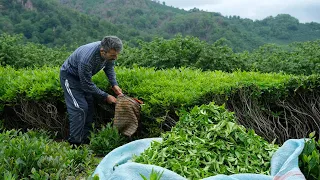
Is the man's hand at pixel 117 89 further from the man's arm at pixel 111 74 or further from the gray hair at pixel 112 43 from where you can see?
the gray hair at pixel 112 43

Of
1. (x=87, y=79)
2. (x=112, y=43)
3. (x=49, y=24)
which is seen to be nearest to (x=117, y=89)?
(x=87, y=79)

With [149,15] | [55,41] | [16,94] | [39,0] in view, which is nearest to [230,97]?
→ [16,94]

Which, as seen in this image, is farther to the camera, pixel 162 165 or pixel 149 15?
pixel 149 15

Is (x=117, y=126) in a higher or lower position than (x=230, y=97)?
lower

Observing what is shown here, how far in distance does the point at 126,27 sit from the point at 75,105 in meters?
29.3

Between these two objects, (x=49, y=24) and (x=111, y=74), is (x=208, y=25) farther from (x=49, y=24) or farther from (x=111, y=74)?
(x=111, y=74)

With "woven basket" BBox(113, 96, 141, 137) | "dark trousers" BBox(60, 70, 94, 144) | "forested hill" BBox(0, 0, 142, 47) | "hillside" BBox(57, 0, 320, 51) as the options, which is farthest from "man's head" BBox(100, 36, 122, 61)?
"forested hill" BBox(0, 0, 142, 47)

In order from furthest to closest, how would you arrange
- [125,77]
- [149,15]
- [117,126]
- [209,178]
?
[149,15] < [125,77] < [117,126] < [209,178]

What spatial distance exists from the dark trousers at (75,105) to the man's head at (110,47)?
647 millimetres

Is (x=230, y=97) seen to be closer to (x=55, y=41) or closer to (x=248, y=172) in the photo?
(x=248, y=172)

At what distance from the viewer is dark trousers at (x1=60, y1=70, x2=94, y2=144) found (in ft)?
18.4

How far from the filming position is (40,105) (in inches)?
243

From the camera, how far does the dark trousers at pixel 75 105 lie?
559 centimetres

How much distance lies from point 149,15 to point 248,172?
4867cm
